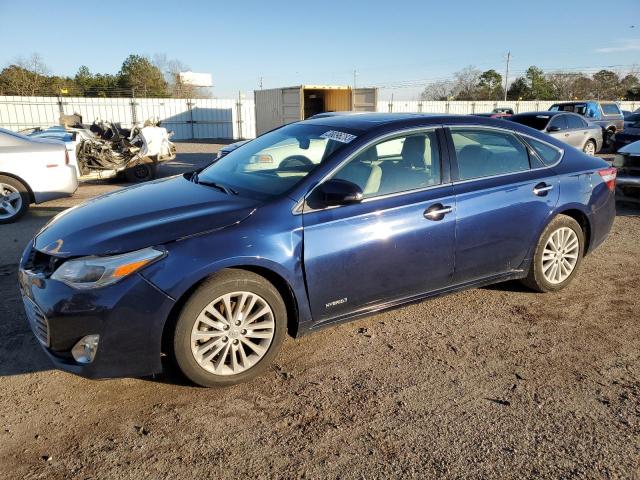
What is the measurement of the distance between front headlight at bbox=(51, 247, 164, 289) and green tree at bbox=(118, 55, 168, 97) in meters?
48.9

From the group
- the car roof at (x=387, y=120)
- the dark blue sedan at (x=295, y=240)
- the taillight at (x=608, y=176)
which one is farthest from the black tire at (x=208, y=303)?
the taillight at (x=608, y=176)

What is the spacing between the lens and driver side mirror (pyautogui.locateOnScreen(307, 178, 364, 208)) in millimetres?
3189

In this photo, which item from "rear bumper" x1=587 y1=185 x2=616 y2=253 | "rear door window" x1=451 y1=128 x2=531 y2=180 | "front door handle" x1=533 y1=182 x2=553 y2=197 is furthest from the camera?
"rear bumper" x1=587 y1=185 x2=616 y2=253

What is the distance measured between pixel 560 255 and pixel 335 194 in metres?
2.49

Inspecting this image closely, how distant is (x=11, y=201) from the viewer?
762cm

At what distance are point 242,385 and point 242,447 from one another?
0.60 metres

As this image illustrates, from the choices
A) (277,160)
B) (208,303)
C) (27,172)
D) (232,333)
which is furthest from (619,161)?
(27,172)

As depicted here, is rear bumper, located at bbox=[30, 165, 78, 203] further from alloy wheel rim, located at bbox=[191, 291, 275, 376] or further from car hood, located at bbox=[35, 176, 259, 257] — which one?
alloy wheel rim, located at bbox=[191, 291, 275, 376]

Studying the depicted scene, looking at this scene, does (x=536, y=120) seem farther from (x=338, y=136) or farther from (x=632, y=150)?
(x=338, y=136)

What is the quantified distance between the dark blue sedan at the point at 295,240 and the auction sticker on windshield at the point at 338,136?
0.02m

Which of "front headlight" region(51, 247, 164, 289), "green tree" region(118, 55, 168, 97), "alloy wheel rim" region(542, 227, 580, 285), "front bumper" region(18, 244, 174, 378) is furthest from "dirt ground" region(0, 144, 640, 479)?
"green tree" region(118, 55, 168, 97)

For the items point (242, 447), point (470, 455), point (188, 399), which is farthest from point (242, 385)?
point (470, 455)

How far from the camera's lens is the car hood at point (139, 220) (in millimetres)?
2902

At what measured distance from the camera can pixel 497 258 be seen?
13.3 feet
